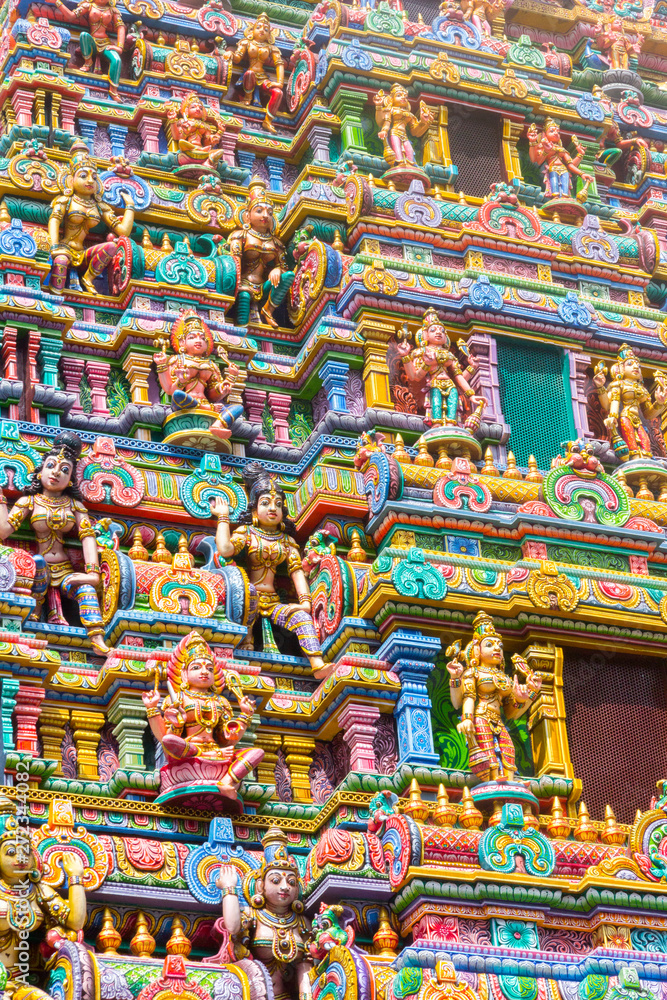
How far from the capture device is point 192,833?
23.5 m

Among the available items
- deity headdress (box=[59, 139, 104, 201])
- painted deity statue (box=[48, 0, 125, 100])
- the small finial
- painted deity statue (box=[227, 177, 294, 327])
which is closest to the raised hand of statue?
the small finial

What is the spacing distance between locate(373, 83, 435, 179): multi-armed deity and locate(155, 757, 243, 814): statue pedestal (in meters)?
10.1

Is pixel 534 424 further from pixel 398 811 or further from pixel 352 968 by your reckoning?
pixel 352 968

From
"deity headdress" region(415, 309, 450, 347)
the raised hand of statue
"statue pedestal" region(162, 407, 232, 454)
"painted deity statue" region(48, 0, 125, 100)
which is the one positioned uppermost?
"painted deity statue" region(48, 0, 125, 100)

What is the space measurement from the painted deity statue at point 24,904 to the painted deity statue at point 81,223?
28.4 ft

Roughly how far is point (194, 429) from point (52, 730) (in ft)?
15.2

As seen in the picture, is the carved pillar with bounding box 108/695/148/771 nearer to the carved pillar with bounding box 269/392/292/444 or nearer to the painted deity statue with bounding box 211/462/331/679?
the painted deity statue with bounding box 211/462/331/679

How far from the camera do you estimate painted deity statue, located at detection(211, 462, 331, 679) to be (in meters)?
26.0

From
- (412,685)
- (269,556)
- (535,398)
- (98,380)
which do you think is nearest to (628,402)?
(535,398)

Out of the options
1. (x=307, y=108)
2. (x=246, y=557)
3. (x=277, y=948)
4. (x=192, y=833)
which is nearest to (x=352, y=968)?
(x=277, y=948)

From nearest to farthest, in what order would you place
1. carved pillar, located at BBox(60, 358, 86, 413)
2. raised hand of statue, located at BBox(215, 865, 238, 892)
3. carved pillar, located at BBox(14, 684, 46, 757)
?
raised hand of statue, located at BBox(215, 865, 238, 892) < carved pillar, located at BBox(14, 684, 46, 757) < carved pillar, located at BBox(60, 358, 86, 413)

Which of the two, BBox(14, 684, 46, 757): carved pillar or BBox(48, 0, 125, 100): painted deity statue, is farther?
BBox(48, 0, 125, 100): painted deity statue

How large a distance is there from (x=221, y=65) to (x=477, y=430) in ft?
23.5

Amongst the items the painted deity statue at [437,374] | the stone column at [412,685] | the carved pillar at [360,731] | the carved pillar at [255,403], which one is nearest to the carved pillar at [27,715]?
the carved pillar at [360,731]
